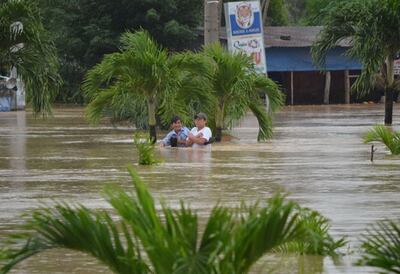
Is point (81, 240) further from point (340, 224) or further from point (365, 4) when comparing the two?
point (365, 4)

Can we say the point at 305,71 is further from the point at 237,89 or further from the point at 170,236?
the point at 170,236

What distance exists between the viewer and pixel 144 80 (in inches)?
914

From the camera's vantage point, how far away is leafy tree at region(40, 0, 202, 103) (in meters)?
52.6

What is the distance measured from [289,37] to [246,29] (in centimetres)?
2068

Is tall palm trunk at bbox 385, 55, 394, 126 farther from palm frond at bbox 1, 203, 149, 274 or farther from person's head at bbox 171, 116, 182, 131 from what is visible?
palm frond at bbox 1, 203, 149, 274

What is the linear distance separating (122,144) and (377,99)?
113ft

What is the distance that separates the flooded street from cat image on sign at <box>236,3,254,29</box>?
384 inches

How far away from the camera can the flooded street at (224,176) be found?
35.3 feet

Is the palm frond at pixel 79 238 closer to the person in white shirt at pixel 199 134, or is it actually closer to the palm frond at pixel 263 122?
the person in white shirt at pixel 199 134

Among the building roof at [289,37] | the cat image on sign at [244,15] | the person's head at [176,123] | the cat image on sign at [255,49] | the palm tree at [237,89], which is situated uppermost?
the cat image on sign at [244,15]

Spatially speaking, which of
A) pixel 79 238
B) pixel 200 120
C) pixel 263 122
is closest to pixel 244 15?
pixel 263 122

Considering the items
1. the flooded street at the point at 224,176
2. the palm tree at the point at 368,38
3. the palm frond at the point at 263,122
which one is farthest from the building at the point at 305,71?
the palm frond at the point at 263,122

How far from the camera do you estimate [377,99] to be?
58.2 metres

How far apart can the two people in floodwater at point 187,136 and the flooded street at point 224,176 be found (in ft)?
1.07
